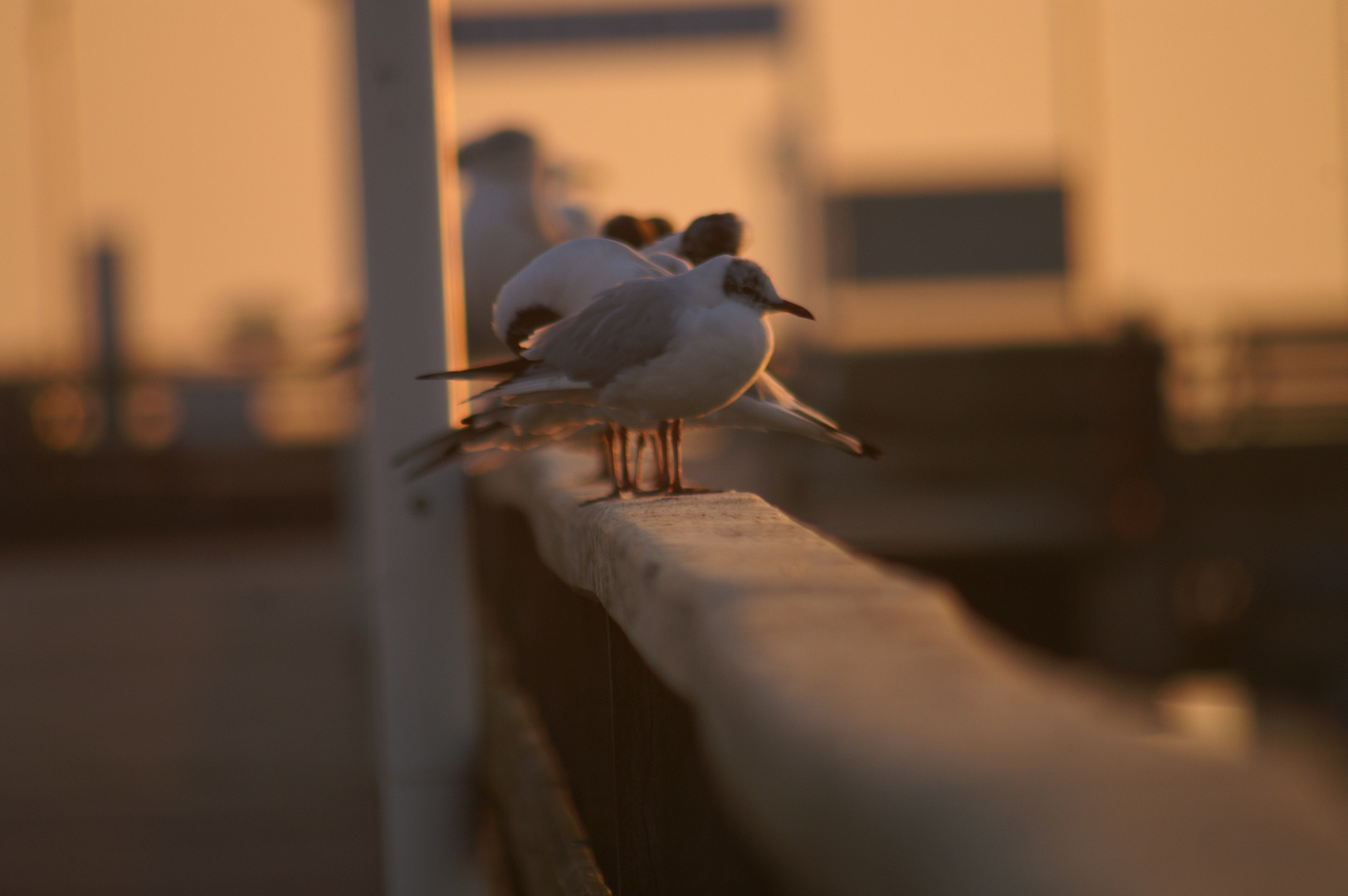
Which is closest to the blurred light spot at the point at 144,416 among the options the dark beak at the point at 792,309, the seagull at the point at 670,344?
the seagull at the point at 670,344

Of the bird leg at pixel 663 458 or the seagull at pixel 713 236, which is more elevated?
the seagull at pixel 713 236

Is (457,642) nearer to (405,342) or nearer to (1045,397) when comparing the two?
(405,342)

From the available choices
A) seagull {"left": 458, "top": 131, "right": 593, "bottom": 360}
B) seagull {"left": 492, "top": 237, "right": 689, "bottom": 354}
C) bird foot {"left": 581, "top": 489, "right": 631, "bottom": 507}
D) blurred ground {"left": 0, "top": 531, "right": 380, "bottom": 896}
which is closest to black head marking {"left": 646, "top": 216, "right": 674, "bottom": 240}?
seagull {"left": 458, "top": 131, "right": 593, "bottom": 360}

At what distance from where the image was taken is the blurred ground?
20.4ft

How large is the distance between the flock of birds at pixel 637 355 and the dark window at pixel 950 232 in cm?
4693

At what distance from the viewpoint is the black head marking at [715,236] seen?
2.89m

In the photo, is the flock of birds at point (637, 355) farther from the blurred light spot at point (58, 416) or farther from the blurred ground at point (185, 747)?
the blurred light spot at point (58, 416)

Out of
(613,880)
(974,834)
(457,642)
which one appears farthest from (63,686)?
(974,834)

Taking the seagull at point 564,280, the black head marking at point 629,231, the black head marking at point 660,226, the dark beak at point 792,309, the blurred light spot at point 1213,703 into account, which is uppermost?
the black head marking at point 660,226

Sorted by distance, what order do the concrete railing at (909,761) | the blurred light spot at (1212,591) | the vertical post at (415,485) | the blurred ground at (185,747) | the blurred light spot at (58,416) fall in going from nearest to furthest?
the concrete railing at (909,761) → the vertical post at (415,485) → the blurred ground at (185,747) → the blurred light spot at (1212,591) → the blurred light spot at (58,416)

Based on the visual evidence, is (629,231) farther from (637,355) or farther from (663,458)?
(637,355)

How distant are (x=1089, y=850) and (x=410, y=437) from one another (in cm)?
314

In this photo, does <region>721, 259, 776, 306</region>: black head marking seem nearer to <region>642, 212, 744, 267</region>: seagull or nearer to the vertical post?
<region>642, 212, 744, 267</region>: seagull

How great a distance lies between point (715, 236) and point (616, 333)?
0.53m
